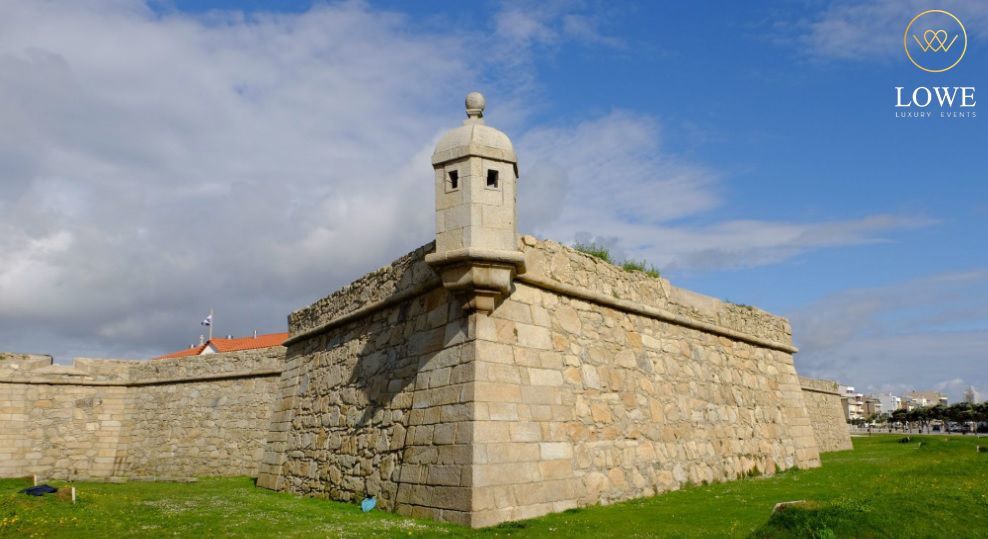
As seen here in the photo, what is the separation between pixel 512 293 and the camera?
31.9 ft

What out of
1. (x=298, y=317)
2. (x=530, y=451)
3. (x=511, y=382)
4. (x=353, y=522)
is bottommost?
(x=353, y=522)

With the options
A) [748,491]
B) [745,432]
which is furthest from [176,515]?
[745,432]

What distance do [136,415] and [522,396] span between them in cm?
1716

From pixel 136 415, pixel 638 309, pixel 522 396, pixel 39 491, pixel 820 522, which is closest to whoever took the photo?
pixel 820 522

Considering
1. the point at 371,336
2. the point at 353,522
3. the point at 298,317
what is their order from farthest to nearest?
the point at 298,317, the point at 371,336, the point at 353,522

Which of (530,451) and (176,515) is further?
(176,515)

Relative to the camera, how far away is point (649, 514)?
902 centimetres

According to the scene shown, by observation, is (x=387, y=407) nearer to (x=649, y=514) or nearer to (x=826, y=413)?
(x=649, y=514)

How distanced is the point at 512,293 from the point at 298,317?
751cm

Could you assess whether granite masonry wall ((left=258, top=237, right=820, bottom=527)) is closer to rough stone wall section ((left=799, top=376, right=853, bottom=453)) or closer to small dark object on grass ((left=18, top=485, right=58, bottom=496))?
small dark object on grass ((left=18, top=485, right=58, bottom=496))

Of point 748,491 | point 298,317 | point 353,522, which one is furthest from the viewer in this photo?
point 298,317

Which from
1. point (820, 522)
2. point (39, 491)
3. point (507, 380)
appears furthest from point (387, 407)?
point (820, 522)

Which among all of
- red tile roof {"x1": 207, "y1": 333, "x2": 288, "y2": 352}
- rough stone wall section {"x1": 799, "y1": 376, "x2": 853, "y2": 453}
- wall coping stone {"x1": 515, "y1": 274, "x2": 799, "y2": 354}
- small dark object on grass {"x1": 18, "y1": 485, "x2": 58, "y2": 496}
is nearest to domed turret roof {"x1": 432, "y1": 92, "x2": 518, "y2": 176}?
wall coping stone {"x1": 515, "y1": 274, "x2": 799, "y2": 354}

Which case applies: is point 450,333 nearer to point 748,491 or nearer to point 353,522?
point 353,522
